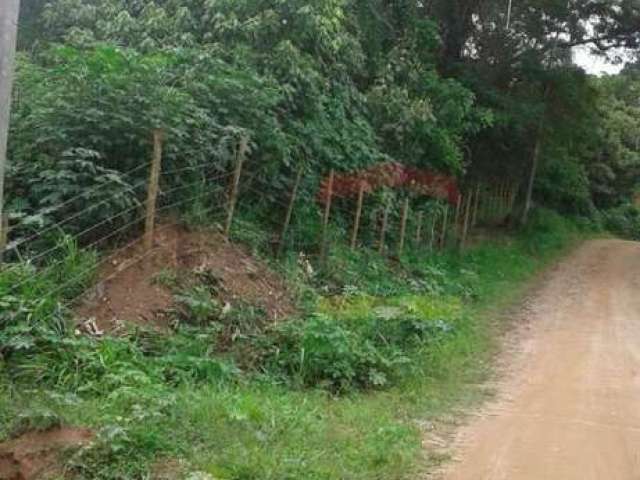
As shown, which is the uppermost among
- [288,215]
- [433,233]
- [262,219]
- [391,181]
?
[391,181]

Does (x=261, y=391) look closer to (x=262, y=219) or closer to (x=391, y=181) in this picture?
(x=262, y=219)

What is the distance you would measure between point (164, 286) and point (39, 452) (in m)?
3.22

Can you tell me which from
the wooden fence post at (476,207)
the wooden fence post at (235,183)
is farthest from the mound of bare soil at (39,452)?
Result: the wooden fence post at (476,207)

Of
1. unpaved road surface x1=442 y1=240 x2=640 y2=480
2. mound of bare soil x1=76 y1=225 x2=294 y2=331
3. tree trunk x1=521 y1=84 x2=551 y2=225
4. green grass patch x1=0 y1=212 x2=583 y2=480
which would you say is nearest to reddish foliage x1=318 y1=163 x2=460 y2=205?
mound of bare soil x1=76 y1=225 x2=294 y2=331

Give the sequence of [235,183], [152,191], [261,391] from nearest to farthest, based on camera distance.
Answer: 1. [261,391]
2. [152,191]
3. [235,183]

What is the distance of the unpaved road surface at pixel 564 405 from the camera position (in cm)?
564

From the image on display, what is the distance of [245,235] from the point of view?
400 inches

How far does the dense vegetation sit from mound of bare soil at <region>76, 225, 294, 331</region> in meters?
0.18

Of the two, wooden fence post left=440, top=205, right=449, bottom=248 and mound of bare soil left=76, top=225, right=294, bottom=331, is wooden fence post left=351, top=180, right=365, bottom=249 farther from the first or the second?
wooden fence post left=440, top=205, right=449, bottom=248

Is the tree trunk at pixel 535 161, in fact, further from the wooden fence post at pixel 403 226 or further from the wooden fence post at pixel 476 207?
the wooden fence post at pixel 403 226

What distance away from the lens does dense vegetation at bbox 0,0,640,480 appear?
5.59 metres

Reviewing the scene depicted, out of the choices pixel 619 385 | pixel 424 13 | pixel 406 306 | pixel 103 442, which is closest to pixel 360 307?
pixel 406 306

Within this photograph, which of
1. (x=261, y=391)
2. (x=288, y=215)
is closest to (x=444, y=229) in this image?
(x=288, y=215)

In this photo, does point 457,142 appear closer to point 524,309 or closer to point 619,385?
point 524,309
